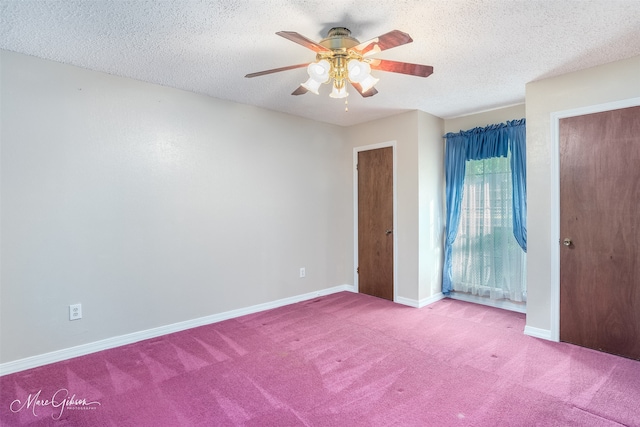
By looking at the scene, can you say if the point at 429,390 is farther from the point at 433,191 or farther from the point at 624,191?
the point at 433,191

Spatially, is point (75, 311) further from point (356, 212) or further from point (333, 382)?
point (356, 212)

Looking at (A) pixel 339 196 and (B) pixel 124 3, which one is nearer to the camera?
(B) pixel 124 3

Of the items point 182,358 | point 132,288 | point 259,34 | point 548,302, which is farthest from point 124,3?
point 548,302

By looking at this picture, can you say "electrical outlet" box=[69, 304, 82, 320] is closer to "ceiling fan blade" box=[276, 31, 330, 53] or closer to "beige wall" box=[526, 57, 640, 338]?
"ceiling fan blade" box=[276, 31, 330, 53]

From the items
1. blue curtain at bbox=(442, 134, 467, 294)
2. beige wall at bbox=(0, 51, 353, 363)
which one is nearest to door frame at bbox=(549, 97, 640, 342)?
blue curtain at bbox=(442, 134, 467, 294)

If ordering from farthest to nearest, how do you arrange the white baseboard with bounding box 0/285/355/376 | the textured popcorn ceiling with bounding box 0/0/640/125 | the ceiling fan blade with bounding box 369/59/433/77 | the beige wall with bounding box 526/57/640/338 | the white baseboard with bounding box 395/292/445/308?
the white baseboard with bounding box 395/292/445/308
the beige wall with bounding box 526/57/640/338
the white baseboard with bounding box 0/285/355/376
the ceiling fan blade with bounding box 369/59/433/77
the textured popcorn ceiling with bounding box 0/0/640/125

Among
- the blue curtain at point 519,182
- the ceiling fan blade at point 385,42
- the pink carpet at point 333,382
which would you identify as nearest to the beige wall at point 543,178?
the pink carpet at point 333,382

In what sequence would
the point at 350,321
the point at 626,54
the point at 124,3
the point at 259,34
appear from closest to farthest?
the point at 124,3, the point at 259,34, the point at 626,54, the point at 350,321

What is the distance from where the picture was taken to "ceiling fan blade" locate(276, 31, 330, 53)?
65.7 inches

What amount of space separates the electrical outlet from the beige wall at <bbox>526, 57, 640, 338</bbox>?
3989 mm

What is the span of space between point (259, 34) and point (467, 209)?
319 cm

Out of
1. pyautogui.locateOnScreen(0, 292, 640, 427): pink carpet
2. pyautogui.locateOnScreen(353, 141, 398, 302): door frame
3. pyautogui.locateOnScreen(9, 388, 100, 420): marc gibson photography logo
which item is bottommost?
pyautogui.locateOnScreen(0, 292, 640, 427): pink carpet

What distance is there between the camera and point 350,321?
11.4 feet

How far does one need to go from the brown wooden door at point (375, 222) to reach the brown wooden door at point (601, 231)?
1840 mm
